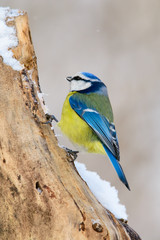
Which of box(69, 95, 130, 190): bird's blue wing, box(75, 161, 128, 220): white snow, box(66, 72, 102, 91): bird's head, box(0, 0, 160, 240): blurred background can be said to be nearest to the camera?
box(75, 161, 128, 220): white snow

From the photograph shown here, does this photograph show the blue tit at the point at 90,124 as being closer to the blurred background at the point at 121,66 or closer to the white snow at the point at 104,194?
the white snow at the point at 104,194

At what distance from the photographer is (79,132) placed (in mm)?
2086

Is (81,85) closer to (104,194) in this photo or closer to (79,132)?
(79,132)

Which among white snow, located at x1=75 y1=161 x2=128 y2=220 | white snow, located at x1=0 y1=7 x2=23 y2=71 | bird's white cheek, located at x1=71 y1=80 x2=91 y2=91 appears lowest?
white snow, located at x1=75 y1=161 x2=128 y2=220

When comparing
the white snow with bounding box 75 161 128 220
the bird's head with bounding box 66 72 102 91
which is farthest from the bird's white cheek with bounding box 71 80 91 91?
the white snow with bounding box 75 161 128 220

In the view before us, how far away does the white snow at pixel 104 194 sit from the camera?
73.6 inches

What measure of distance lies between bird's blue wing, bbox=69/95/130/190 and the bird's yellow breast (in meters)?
0.03

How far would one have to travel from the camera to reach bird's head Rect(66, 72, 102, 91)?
230 cm

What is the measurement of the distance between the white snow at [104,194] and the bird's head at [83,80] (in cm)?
53

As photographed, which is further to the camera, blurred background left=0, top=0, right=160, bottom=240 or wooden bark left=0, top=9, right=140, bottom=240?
blurred background left=0, top=0, right=160, bottom=240

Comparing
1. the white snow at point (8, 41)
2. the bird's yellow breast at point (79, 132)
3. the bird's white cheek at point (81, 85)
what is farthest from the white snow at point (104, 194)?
the white snow at point (8, 41)

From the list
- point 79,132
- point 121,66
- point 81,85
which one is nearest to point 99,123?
point 79,132

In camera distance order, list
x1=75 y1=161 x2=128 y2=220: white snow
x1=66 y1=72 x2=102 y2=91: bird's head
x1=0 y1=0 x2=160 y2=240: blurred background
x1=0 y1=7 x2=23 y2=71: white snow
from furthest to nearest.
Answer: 1. x1=0 y1=0 x2=160 y2=240: blurred background
2. x1=66 y1=72 x2=102 y2=91: bird's head
3. x1=75 y1=161 x2=128 y2=220: white snow
4. x1=0 y1=7 x2=23 y2=71: white snow

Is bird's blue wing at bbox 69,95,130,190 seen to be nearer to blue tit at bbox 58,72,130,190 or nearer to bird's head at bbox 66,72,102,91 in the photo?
blue tit at bbox 58,72,130,190
